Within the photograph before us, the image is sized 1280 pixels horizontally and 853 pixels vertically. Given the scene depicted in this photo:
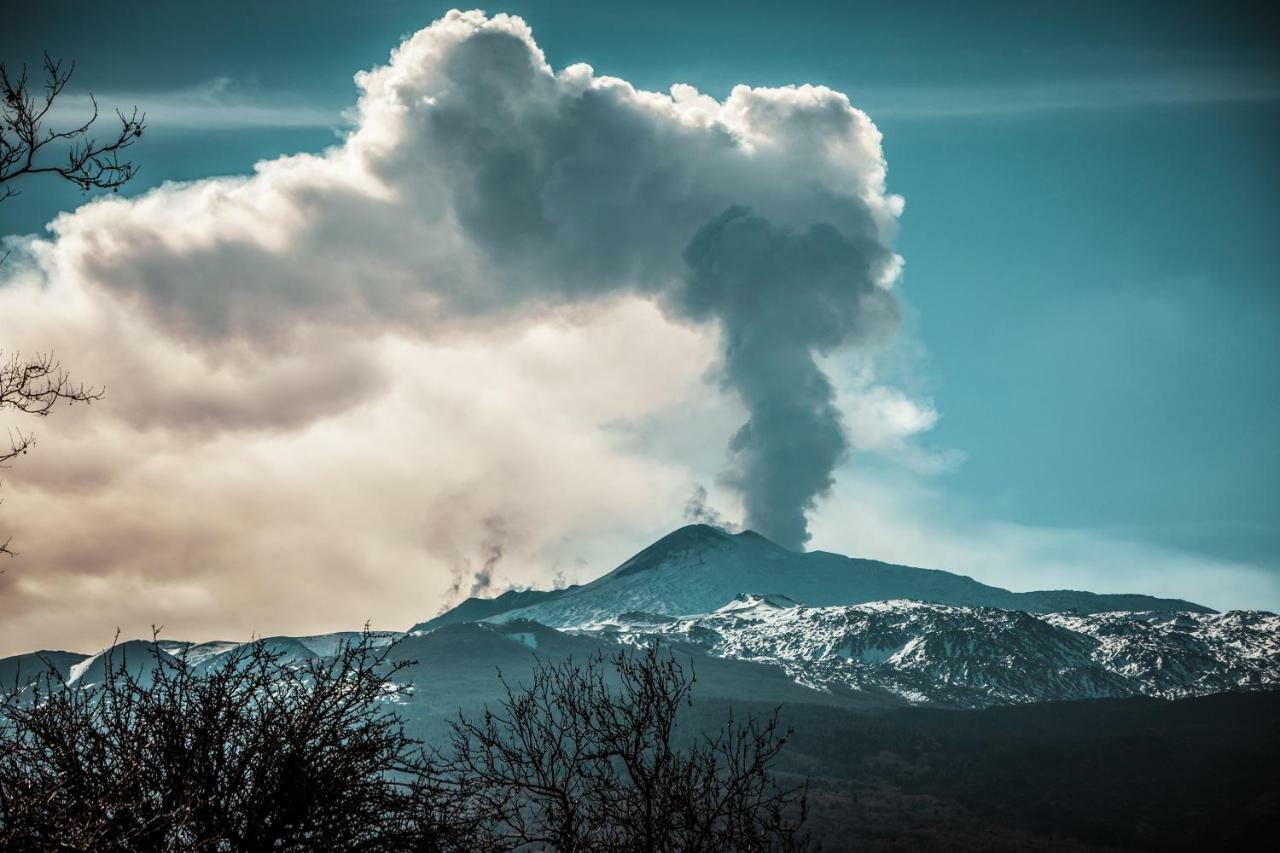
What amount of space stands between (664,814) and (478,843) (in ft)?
8.61

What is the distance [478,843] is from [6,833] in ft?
19.9

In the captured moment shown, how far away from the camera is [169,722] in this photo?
485 inches

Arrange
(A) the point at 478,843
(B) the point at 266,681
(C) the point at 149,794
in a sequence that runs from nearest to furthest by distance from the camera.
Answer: (C) the point at 149,794 → (B) the point at 266,681 → (A) the point at 478,843

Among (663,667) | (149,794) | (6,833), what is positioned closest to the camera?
(6,833)

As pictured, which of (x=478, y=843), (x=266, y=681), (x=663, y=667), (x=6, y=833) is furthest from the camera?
(x=663, y=667)

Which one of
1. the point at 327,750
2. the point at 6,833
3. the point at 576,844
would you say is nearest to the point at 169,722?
the point at 327,750

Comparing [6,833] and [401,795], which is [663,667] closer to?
[401,795]

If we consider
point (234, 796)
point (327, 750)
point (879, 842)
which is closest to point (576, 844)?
point (327, 750)

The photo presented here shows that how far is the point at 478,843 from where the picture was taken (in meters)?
14.0

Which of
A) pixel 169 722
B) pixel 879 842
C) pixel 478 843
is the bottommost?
pixel 879 842

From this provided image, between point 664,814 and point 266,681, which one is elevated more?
point 266,681

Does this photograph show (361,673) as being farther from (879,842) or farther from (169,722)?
(879,842)

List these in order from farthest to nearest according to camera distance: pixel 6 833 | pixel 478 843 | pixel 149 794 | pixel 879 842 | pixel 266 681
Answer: pixel 879 842, pixel 478 843, pixel 266 681, pixel 149 794, pixel 6 833

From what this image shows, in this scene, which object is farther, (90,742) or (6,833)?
(90,742)
